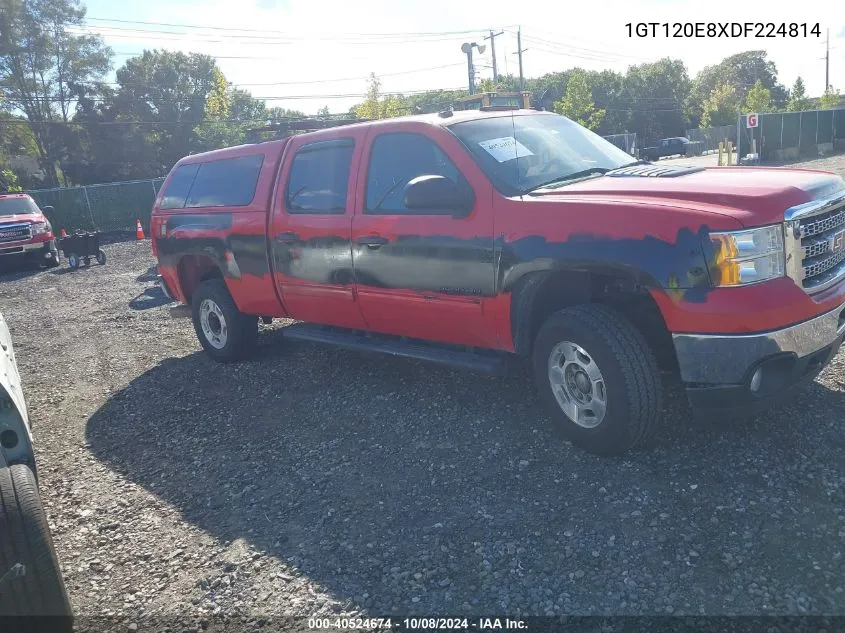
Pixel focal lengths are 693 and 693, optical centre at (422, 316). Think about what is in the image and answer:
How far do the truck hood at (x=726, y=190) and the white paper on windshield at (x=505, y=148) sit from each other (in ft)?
1.46

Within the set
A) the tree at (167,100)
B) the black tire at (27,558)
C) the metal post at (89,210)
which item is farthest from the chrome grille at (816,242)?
the tree at (167,100)

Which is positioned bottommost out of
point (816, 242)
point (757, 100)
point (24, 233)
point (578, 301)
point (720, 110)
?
point (578, 301)

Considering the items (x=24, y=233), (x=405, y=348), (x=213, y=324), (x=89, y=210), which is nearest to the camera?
(x=405, y=348)

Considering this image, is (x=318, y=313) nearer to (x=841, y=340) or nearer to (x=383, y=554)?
(x=383, y=554)

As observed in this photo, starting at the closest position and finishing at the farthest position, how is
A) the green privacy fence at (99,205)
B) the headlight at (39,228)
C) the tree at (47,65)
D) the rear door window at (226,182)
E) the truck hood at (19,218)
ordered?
1. the rear door window at (226,182)
2. the truck hood at (19,218)
3. the headlight at (39,228)
4. the green privacy fence at (99,205)
5. the tree at (47,65)

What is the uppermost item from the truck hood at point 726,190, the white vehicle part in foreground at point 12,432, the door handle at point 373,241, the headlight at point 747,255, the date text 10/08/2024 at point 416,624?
the truck hood at point 726,190

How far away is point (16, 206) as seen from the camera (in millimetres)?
16625

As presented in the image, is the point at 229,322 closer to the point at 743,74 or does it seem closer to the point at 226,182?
the point at 226,182

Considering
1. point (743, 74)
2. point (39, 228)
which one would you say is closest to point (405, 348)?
point (39, 228)

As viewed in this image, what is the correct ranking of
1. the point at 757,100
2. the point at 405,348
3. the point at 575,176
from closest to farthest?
the point at 575,176, the point at 405,348, the point at 757,100

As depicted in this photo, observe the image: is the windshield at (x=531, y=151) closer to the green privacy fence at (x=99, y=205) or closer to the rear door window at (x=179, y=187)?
the rear door window at (x=179, y=187)

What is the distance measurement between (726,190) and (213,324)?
4882 millimetres

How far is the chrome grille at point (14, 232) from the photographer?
15711 millimetres

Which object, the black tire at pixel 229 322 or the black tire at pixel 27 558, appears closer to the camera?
the black tire at pixel 27 558
